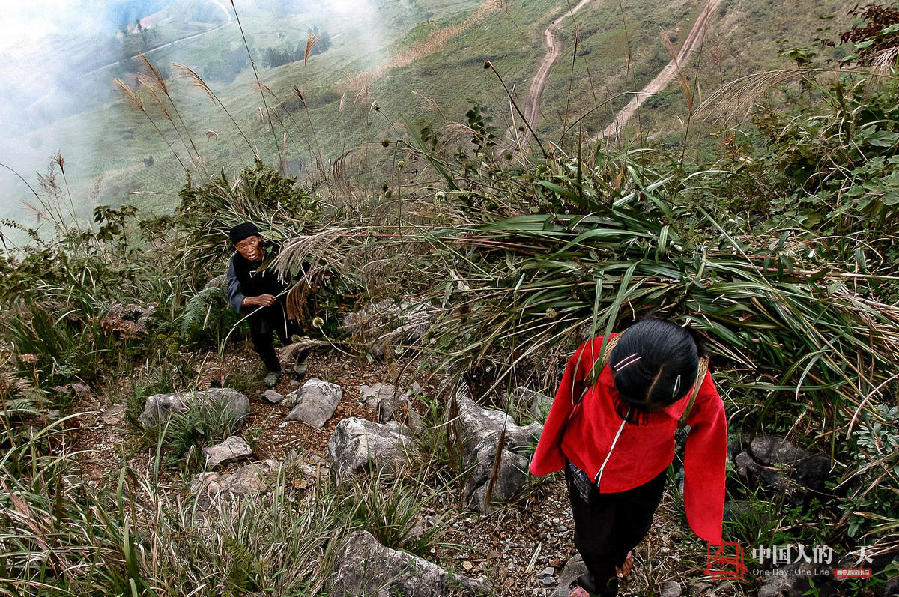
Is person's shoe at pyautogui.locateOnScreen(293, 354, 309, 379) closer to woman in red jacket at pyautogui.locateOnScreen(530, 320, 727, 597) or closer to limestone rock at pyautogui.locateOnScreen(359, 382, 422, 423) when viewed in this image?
limestone rock at pyautogui.locateOnScreen(359, 382, 422, 423)

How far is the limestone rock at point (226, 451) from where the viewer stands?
112 inches

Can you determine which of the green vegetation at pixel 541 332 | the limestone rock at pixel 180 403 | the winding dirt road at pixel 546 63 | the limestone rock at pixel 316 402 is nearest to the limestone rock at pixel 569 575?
the green vegetation at pixel 541 332

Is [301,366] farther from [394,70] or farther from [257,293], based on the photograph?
[394,70]

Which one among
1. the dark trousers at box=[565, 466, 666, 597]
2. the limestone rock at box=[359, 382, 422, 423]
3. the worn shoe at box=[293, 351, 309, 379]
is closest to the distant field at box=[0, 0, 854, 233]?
the worn shoe at box=[293, 351, 309, 379]

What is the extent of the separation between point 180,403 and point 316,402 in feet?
2.83

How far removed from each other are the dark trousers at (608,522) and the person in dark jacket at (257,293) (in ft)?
8.23

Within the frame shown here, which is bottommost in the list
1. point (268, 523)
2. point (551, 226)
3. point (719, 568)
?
point (719, 568)

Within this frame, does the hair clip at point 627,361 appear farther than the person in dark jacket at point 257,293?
No

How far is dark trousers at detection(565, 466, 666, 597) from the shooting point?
1.87 meters

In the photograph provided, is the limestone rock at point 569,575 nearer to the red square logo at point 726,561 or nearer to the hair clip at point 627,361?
the red square logo at point 726,561

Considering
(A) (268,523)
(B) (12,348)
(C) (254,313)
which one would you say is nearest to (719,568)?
(A) (268,523)

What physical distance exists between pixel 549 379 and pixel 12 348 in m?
3.91

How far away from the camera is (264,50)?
24812 millimetres

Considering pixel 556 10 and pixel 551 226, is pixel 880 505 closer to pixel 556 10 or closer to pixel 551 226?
pixel 551 226
